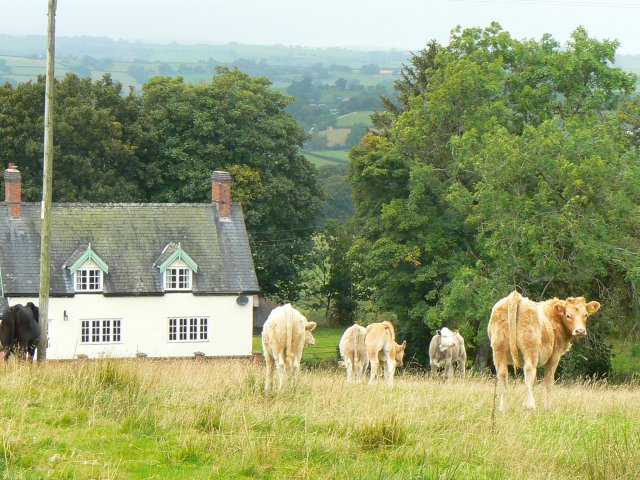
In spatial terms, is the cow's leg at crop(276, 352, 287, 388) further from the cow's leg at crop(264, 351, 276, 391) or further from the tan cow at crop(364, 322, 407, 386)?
the tan cow at crop(364, 322, 407, 386)

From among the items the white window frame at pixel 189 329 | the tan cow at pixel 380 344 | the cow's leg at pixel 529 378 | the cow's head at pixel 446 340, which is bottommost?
the white window frame at pixel 189 329

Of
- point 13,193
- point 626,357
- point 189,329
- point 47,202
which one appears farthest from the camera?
point 189,329

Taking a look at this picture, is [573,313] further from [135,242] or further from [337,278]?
[337,278]

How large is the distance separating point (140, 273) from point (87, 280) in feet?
8.14

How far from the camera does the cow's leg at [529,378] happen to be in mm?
16641

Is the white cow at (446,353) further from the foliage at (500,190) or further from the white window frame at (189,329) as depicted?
the white window frame at (189,329)

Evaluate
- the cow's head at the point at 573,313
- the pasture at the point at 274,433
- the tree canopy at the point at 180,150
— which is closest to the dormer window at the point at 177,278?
the tree canopy at the point at 180,150

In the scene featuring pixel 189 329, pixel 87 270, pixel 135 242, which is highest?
pixel 135 242

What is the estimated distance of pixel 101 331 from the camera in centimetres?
5159

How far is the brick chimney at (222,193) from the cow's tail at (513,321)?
37.8m

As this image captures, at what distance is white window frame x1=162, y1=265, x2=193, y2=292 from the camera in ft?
172

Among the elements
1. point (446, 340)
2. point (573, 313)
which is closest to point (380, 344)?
point (446, 340)

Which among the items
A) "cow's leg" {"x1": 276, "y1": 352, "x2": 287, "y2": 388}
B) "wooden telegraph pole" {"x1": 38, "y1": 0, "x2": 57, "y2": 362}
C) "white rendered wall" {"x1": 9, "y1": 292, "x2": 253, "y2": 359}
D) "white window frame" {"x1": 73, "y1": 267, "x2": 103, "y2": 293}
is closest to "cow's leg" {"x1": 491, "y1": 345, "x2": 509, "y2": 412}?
"cow's leg" {"x1": 276, "y1": 352, "x2": 287, "y2": 388}

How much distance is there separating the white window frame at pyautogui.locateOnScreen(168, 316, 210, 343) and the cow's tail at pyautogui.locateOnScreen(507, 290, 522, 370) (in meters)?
36.4
